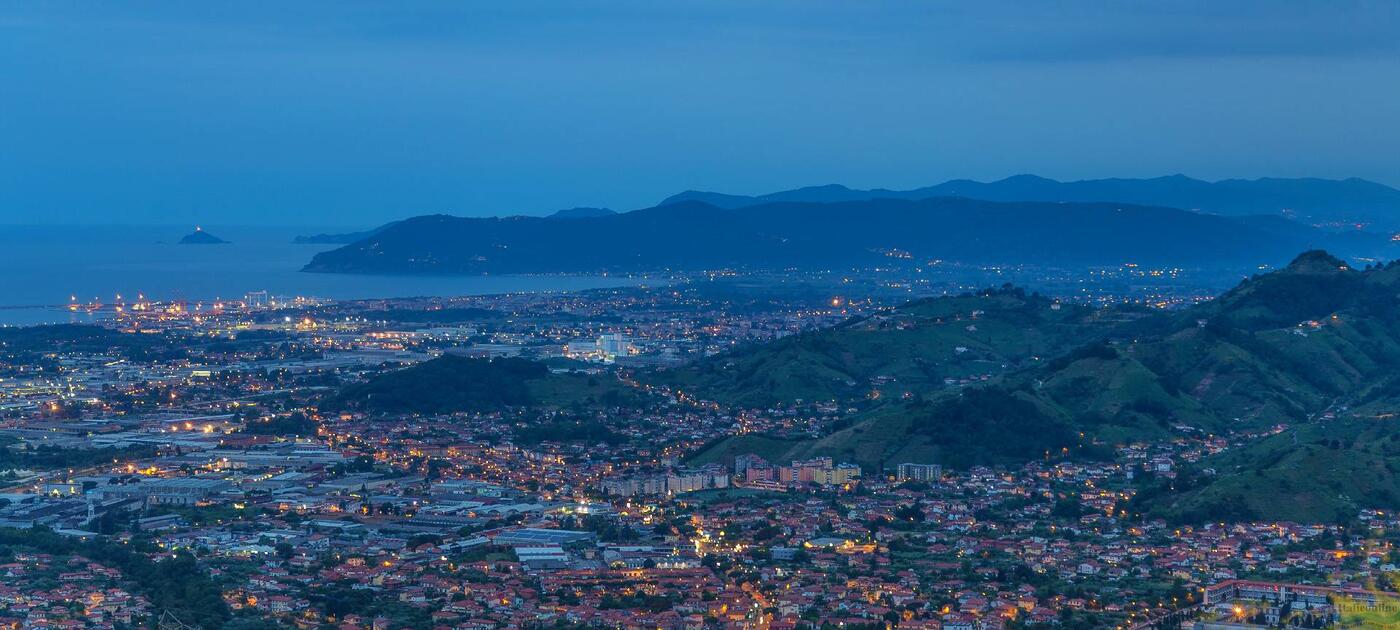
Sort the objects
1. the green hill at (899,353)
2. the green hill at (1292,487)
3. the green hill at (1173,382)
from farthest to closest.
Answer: the green hill at (899,353)
the green hill at (1173,382)
the green hill at (1292,487)

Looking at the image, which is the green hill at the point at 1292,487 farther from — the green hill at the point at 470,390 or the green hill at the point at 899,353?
the green hill at the point at 470,390

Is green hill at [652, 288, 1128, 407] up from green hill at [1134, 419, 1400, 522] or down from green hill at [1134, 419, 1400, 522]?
up

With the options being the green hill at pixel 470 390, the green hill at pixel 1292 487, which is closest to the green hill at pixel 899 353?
the green hill at pixel 470 390

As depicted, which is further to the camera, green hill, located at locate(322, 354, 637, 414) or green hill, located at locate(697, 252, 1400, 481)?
green hill, located at locate(322, 354, 637, 414)

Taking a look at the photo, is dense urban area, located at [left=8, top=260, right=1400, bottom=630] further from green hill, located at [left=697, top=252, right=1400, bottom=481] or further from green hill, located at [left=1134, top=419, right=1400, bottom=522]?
green hill, located at [left=697, top=252, right=1400, bottom=481]

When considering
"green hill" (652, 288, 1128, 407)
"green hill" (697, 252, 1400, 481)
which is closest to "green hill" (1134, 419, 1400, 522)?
"green hill" (697, 252, 1400, 481)

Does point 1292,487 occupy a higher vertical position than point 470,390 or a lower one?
lower

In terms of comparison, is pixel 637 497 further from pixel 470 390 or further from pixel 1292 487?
pixel 470 390

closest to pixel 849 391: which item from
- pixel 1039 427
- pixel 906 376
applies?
pixel 906 376

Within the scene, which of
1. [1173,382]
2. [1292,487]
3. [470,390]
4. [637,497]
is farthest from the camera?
[470,390]

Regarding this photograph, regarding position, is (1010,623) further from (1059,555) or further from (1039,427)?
(1039,427)

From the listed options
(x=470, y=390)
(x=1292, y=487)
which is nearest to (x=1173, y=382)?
(x=1292, y=487)
